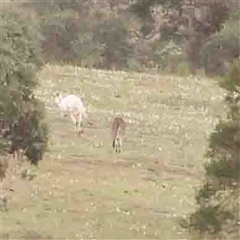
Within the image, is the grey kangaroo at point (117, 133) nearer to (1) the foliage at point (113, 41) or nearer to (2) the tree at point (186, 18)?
(1) the foliage at point (113, 41)

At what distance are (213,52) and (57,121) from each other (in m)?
18.4

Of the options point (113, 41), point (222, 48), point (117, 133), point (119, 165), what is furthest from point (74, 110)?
point (222, 48)

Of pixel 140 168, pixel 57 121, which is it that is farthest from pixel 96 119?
pixel 140 168

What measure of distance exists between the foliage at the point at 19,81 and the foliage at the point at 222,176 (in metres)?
2.76

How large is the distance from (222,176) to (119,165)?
940cm

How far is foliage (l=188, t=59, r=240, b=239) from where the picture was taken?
14.1 m

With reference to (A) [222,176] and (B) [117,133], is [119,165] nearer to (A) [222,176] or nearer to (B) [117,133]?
(B) [117,133]

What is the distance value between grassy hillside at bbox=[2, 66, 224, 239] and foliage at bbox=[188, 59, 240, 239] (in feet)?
12.4

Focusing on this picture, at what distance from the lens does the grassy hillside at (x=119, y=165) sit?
734 inches

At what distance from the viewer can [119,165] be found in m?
23.4

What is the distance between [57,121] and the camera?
27766 mm

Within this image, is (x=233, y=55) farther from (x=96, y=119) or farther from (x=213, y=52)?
(x=96, y=119)

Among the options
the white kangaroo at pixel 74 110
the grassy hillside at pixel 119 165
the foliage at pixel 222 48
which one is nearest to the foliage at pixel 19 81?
the grassy hillside at pixel 119 165

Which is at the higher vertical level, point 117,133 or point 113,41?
point 113,41
